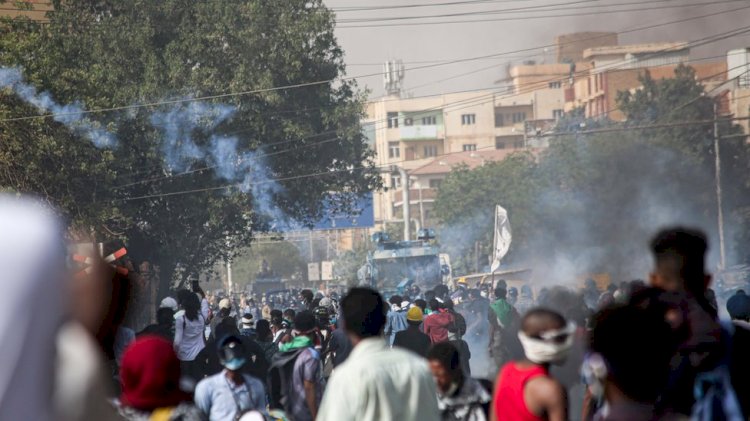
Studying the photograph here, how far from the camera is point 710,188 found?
53.0 meters

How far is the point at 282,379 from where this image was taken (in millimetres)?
9086

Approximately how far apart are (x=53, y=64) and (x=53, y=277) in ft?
79.8

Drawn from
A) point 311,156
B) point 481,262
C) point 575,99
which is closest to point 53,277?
point 311,156

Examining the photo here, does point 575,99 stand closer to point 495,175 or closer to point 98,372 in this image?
point 495,175

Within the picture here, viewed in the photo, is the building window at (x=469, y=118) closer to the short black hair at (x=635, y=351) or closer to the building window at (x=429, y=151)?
the building window at (x=429, y=151)

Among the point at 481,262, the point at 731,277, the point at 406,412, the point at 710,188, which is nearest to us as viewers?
the point at 406,412

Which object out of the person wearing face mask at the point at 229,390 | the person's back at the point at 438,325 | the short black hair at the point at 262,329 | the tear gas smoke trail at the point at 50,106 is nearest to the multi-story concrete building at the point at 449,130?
the tear gas smoke trail at the point at 50,106

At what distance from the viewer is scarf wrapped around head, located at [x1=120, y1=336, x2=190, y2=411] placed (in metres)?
3.73

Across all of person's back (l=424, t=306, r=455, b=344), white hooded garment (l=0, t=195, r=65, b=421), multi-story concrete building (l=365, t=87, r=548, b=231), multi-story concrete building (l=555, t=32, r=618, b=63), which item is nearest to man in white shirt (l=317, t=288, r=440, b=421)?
white hooded garment (l=0, t=195, r=65, b=421)

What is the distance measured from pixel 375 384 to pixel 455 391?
215 cm

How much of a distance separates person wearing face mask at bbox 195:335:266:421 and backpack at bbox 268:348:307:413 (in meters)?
1.14

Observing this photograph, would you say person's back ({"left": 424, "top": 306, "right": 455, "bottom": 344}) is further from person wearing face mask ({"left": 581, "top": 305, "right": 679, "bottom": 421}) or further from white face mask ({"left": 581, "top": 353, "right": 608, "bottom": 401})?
person wearing face mask ({"left": 581, "top": 305, "right": 679, "bottom": 421})

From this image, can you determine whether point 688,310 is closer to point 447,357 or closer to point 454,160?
point 447,357

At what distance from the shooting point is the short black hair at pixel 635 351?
3.86m
